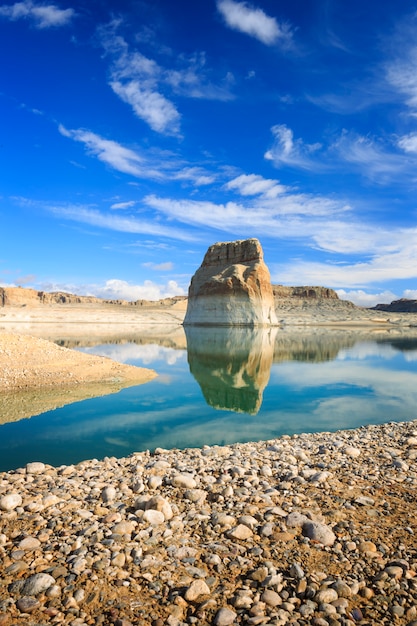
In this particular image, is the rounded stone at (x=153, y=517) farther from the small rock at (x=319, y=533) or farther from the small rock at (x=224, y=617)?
the small rock at (x=319, y=533)

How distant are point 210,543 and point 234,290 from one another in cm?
6574

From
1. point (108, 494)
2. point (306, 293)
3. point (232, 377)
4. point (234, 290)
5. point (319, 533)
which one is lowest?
point (232, 377)

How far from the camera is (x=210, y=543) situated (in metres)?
4.48

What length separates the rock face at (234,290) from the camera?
228 ft

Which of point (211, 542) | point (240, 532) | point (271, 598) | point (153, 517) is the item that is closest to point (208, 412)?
point (153, 517)

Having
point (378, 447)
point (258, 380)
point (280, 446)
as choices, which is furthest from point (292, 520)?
point (258, 380)

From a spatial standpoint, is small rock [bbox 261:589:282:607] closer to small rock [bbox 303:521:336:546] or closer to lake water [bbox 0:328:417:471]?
small rock [bbox 303:521:336:546]

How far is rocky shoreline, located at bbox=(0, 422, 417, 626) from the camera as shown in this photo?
3.43 m

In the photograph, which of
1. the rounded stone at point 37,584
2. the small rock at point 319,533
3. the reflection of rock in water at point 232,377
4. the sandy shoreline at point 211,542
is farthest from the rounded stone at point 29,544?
the reflection of rock in water at point 232,377

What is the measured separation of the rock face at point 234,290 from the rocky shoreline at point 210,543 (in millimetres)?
62499

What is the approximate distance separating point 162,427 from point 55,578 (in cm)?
698

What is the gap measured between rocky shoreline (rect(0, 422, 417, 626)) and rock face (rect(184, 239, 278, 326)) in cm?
6250

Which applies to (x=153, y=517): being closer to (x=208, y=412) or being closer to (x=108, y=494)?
(x=108, y=494)

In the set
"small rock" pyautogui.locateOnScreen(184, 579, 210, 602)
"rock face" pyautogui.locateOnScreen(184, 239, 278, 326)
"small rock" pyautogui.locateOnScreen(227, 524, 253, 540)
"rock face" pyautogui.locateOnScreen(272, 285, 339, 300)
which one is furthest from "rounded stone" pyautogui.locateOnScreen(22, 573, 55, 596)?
"rock face" pyautogui.locateOnScreen(272, 285, 339, 300)
